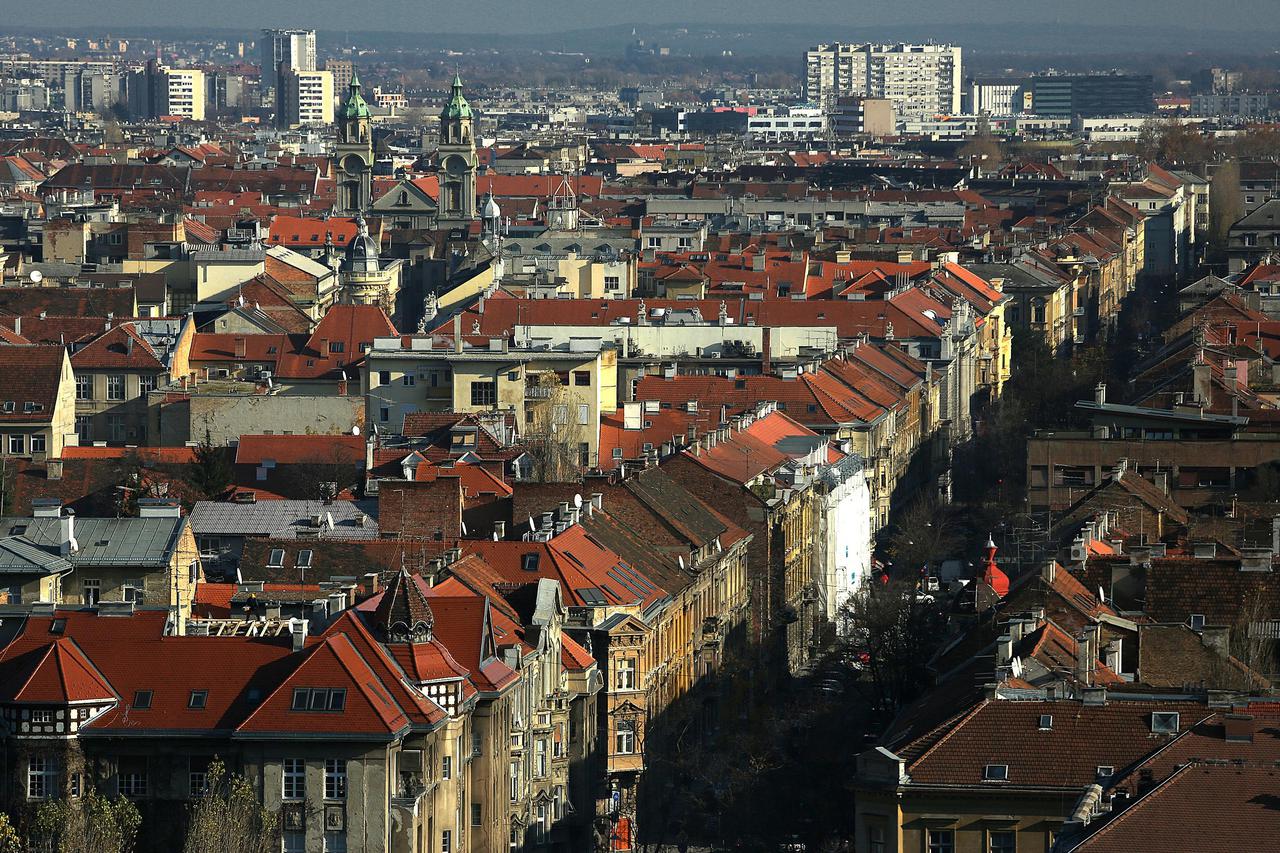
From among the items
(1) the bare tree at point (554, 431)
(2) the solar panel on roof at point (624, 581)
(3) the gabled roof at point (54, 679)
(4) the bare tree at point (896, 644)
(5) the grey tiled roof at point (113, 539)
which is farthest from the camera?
(1) the bare tree at point (554, 431)

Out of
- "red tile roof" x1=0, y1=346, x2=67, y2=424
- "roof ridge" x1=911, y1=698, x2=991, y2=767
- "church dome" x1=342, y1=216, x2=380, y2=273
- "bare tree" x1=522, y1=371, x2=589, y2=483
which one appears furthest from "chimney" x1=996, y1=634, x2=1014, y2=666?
"church dome" x1=342, y1=216, x2=380, y2=273

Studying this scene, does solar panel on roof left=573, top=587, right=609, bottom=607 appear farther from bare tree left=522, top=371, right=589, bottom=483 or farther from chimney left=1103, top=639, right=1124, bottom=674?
bare tree left=522, top=371, right=589, bottom=483

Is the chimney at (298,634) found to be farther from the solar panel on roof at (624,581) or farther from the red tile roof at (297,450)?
the red tile roof at (297,450)

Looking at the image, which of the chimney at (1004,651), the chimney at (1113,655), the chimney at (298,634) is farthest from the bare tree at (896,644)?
the chimney at (298,634)

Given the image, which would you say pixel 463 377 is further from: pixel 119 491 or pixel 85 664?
pixel 85 664

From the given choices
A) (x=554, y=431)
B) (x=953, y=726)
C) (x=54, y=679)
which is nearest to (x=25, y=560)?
(x=54, y=679)
